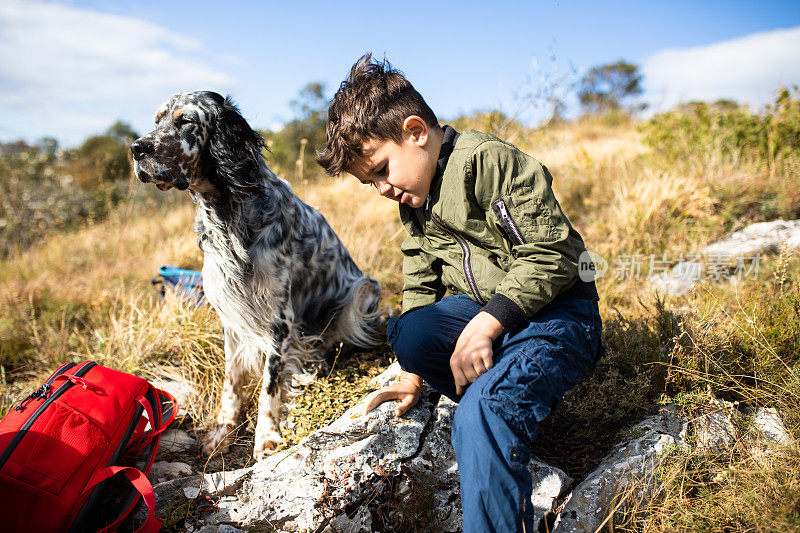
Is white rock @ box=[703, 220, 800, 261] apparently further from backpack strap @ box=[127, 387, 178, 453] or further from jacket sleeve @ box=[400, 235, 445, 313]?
backpack strap @ box=[127, 387, 178, 453]

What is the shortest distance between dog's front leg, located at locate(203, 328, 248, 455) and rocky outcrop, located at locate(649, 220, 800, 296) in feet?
10.1

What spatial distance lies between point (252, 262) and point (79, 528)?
1.26 m

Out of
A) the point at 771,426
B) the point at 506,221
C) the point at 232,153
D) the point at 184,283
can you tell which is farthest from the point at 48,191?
the point at 771,426

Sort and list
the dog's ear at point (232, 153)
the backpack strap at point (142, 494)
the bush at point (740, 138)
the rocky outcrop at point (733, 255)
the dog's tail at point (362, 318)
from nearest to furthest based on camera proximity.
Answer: the backpack strap at point (142, 494) < the dog's ear at point (232, 153) < the dog's tail at point (362, 318) < the rocky outcrop at point (733, 255) < the bush at point (740, 138)

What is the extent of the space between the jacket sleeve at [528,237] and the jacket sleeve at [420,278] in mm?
556

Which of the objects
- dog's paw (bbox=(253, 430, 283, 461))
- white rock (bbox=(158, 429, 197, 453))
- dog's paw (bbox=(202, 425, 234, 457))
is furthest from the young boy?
white rock (bbox=(158, 429, 197, 453))

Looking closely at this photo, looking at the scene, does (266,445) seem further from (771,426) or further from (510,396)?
(771,426)

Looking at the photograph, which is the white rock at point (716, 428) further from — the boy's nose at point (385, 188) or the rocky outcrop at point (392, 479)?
the boy's nose at point (385, 188)

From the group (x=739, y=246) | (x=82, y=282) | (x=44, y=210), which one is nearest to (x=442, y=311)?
(x=739, y=246)

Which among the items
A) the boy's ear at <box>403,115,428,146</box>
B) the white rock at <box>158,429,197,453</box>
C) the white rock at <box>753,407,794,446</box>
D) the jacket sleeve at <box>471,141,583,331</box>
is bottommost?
the white rock at <box>158,429,197,453</box>

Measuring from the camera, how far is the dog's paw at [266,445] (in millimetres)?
2381

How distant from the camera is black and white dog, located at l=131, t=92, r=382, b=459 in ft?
7.31

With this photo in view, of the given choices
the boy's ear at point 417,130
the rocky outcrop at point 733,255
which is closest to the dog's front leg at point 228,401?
the boy's ear at point 417,130

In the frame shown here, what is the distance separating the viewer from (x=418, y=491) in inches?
72.9
